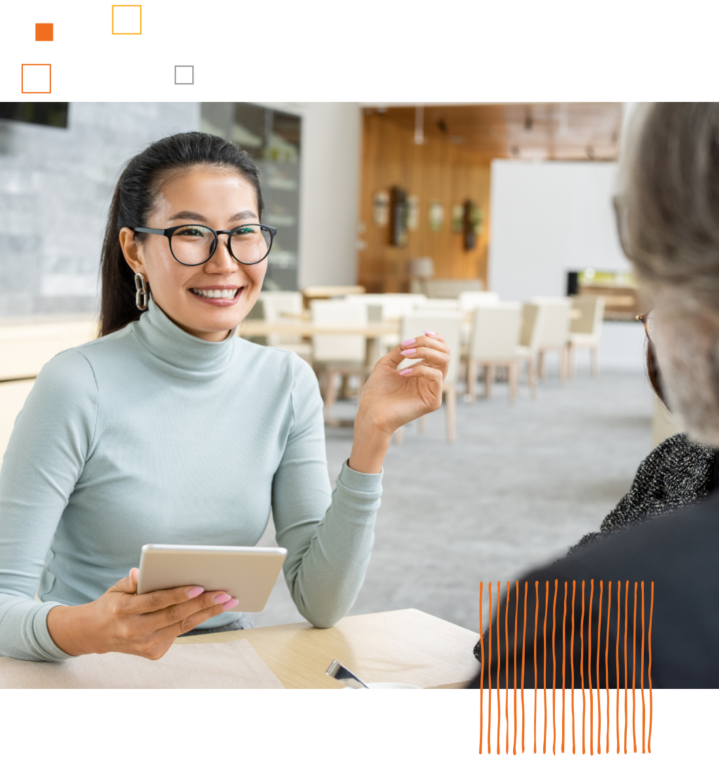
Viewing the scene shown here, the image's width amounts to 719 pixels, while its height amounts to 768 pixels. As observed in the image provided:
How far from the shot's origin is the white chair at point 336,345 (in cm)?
679

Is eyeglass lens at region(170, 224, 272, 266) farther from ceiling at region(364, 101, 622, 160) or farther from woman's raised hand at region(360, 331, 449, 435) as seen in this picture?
ceiling at region(364, 101, 622, 160)

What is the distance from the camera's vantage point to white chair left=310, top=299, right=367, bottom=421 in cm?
679

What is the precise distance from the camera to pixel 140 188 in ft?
4.57

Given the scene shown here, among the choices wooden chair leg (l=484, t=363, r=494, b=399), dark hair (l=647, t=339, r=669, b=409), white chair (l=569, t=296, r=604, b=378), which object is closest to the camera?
dark hair (l=647, t=339, r=669, b=409)

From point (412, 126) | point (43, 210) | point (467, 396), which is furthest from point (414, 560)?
point (412, 126)

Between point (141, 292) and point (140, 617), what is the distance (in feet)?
2.16

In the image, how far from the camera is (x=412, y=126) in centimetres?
1269

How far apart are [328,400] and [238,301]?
549 cm

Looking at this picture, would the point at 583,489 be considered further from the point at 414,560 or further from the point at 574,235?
the point at 574,235

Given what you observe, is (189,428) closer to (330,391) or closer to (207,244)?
(207,244)

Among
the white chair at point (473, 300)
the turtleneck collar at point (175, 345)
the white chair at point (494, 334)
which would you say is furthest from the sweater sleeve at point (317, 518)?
the white chair at point (473, 300)

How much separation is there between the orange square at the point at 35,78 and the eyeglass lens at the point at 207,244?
1.08 ft
